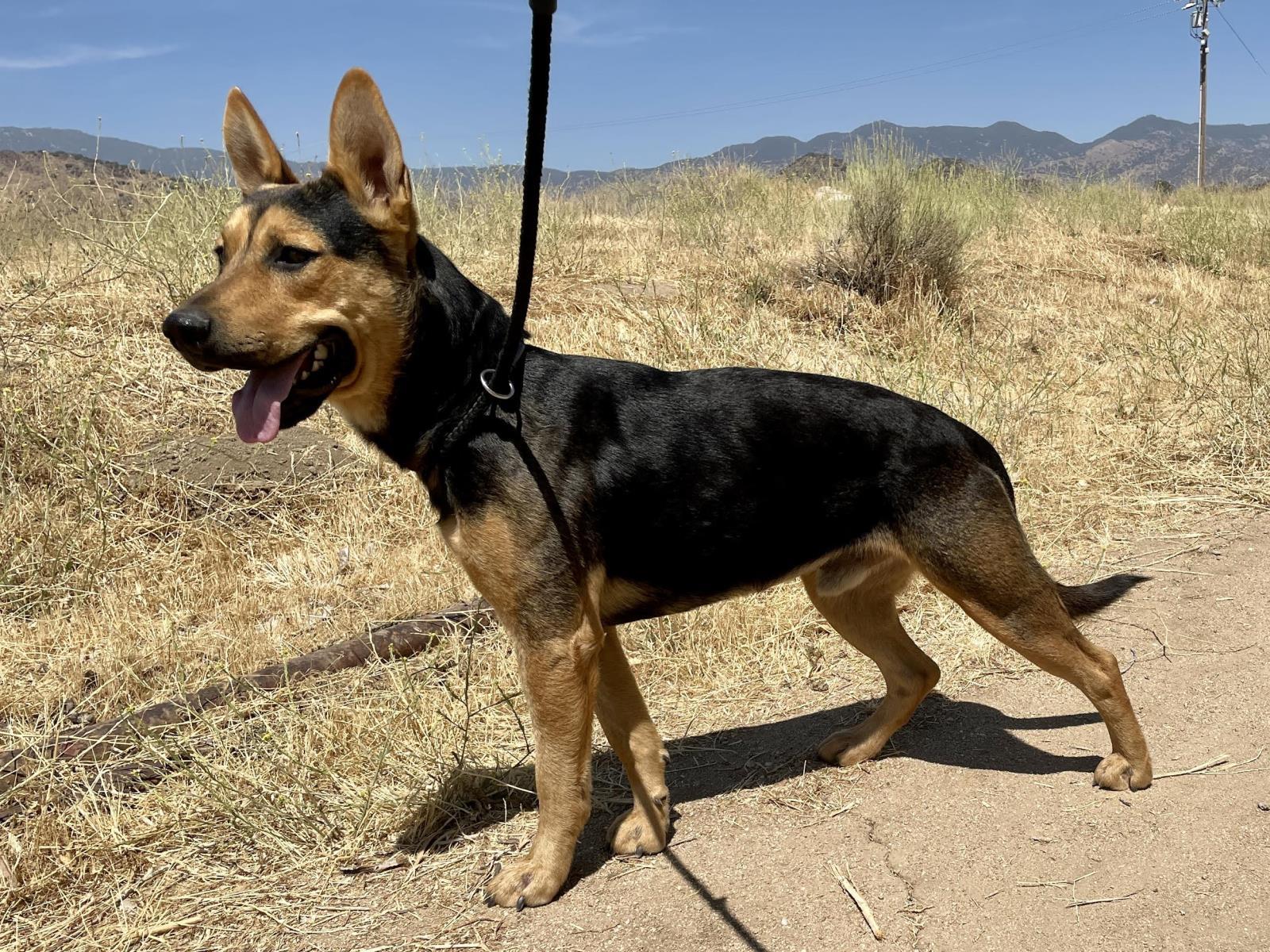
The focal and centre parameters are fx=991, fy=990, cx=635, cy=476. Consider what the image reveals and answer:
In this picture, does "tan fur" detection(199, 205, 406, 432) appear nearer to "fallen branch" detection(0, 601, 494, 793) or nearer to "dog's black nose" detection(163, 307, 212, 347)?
"dog's black nose" detection(163, 307, 212, 347)

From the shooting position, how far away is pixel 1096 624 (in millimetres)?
5062

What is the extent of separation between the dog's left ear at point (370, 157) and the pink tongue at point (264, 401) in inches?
20.9

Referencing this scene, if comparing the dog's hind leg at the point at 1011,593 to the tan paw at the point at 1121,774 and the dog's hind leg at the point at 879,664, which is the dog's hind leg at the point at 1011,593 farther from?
the dog's hind leg at the point at 879,664

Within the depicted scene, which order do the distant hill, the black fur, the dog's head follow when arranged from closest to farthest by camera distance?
the dog's head, the black fur, the distant hill

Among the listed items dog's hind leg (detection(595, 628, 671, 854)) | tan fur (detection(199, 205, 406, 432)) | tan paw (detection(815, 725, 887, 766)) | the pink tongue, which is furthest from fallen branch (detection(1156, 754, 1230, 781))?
the pink tongue

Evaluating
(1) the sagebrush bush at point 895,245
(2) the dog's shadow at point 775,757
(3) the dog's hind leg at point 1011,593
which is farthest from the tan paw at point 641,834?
(1) the sagebrush bush at point 895,245

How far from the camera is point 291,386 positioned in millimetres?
2961

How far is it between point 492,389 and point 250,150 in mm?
1359

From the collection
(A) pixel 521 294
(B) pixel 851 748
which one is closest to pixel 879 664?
(B) pixel 851 748

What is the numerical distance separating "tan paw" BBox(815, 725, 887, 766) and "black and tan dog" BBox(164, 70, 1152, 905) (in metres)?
0.76

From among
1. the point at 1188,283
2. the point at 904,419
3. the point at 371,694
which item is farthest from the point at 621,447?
the point at 1188,283

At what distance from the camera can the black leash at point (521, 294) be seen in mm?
2248

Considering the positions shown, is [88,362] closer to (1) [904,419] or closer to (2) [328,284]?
(2) [328,284]

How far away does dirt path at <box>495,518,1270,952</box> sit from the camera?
3051mm
